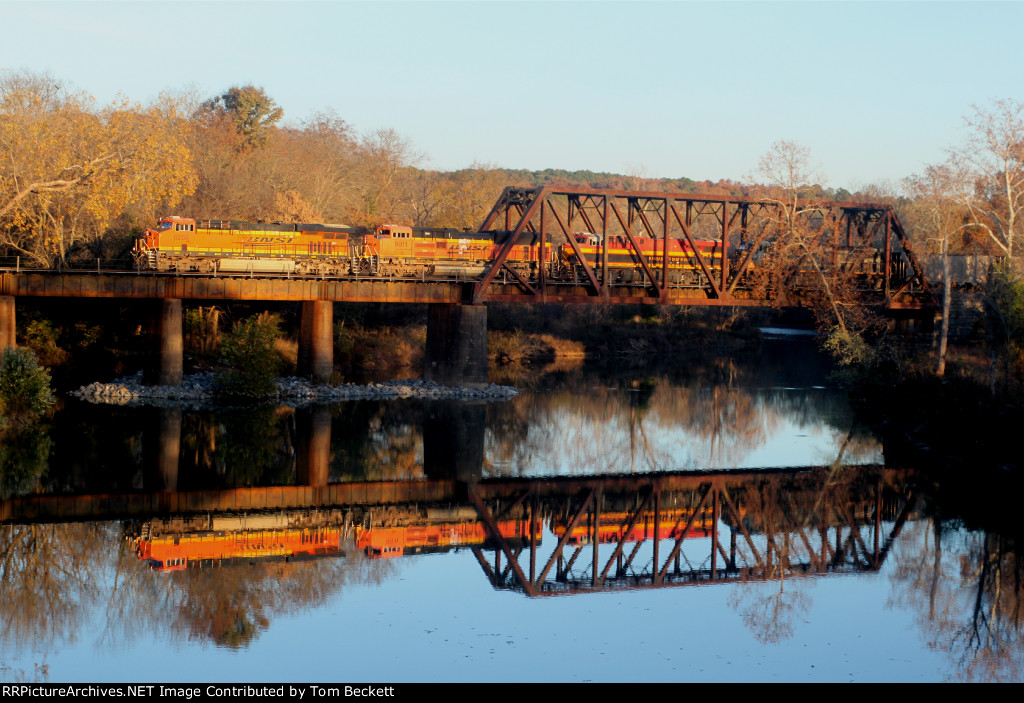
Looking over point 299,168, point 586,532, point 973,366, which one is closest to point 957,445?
point 973,366

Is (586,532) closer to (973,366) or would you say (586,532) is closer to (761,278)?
(973,366)

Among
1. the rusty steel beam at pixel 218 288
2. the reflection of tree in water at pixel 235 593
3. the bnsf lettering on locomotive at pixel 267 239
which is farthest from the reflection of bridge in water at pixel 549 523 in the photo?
the bnsf lettering on locomotive at pixel 267 239

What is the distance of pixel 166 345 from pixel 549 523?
2649 centimetres

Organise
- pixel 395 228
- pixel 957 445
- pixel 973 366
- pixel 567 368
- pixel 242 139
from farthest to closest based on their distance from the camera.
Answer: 1. pixel 242 139
2. pixel 567 368
3. pixel 395 228
4. pixel 973 366
5. pixel 957 445

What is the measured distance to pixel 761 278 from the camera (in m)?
51.1

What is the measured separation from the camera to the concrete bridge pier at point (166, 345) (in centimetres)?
4516

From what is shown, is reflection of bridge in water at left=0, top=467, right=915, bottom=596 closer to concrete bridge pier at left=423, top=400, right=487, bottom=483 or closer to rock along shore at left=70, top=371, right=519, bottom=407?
concrete bridge pier at left=423, top=400, right=487, bottom=483

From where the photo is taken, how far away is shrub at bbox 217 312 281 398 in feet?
141

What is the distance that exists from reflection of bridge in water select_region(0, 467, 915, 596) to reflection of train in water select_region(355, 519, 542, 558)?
0.03m

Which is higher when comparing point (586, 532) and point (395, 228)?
point (395, 228)

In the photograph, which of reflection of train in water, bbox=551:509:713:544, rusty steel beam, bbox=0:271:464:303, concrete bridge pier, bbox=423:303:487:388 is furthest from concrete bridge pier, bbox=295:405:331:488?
reflection of train in water, bbox=551:509:713:544

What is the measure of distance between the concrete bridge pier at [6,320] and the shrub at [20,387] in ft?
21.5

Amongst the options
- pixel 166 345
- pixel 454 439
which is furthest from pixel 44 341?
pixel 454 439

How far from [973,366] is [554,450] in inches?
665
